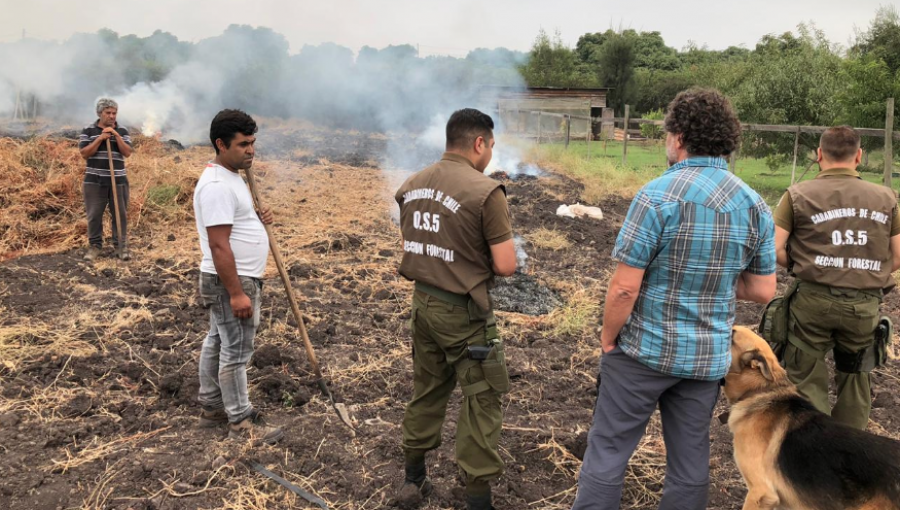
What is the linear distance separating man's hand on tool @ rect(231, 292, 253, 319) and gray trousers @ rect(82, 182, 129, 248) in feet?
15.9

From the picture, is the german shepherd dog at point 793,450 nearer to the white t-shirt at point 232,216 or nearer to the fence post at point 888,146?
the white t-shirt at point 232,216

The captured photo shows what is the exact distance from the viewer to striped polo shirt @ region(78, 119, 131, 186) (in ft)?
22.8

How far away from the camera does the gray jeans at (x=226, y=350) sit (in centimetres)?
342

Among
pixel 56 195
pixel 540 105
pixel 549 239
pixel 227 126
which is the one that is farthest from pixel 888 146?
pixel 540 105

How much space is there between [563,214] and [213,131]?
7.72 metres

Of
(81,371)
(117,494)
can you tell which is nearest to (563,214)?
(81,371)

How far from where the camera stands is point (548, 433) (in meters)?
3.79

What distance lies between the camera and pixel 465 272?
108 inches

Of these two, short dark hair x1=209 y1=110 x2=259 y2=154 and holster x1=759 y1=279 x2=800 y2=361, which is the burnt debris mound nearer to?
holster x1=759 y1=279 x2=800 y2=361

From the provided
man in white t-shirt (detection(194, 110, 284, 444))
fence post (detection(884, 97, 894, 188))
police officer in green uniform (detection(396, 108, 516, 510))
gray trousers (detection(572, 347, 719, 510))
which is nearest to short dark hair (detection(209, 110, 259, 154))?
man in white t-shirt (detection(194, 110, 284, 444))

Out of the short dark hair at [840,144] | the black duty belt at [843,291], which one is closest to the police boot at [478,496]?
the black duty belt at [843,291]

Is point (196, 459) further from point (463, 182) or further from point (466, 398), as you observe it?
point (463, 182)

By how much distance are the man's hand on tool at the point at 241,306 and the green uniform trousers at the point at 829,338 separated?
2.98m

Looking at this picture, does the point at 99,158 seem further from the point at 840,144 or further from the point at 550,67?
the point at 550,67
